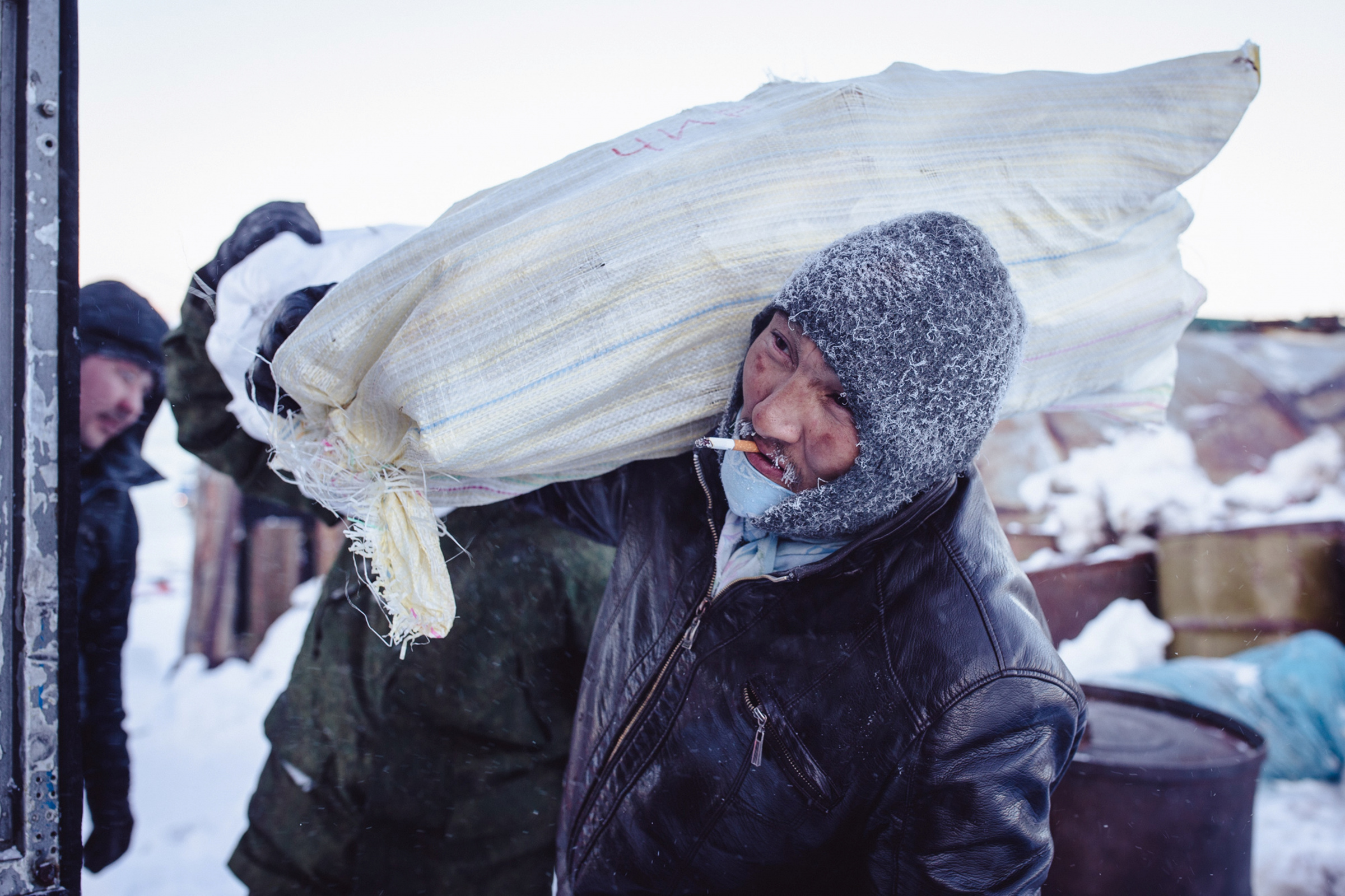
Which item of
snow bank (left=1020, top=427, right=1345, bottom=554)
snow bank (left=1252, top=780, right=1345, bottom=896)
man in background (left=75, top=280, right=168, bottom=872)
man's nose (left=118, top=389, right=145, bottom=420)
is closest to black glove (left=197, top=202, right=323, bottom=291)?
man in background (left=75, top=280, right=168, bottom=872)

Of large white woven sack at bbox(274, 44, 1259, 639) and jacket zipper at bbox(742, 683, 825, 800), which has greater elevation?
large white woven sack at bbox(274, 44, 1259, 639)

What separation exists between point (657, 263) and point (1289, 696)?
13.3 ft

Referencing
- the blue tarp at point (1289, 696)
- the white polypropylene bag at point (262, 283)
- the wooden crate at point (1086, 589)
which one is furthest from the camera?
the wooden crate at point (1086, 589)

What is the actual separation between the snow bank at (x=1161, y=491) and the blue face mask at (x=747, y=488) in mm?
4125

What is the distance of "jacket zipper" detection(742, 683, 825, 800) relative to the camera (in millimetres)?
1264

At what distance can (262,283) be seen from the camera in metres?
1.56

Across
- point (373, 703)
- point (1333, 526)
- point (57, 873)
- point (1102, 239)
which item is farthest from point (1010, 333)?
point (1333, 526)

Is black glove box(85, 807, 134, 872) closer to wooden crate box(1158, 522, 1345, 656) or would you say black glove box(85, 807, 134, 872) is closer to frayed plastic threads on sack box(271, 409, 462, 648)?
frayed plastic threads on sack box(271, 409, 462, 648)

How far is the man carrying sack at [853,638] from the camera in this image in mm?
1162

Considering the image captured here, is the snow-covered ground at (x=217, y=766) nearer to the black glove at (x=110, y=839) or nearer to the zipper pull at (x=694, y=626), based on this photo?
the black glove at (x=110, y=839)

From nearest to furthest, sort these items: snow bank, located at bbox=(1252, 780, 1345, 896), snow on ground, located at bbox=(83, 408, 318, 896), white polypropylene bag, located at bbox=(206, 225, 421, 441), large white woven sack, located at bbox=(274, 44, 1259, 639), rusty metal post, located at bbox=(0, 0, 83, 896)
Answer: rusty metal post, located at bbox=(0, 0, 83, 896), large white woven sack, located at bbox=(274, 44, 1259, 639), white polypropylene bag, located at bbox=(206, 225, 421, 441), snow bank, located at bbox=(1252, 780, 1345, 896), snow on ground, located at bbox=(83, 408, 318, 896)

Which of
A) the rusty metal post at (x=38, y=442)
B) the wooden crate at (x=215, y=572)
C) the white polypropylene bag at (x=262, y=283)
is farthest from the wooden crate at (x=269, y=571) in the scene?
the rusty metal post at (x=38, y=442)

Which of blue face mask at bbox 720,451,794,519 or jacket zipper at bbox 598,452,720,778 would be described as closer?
blue face mask at bbox 720,451,794,519

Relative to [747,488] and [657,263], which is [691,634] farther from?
[657,263]
